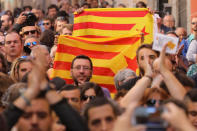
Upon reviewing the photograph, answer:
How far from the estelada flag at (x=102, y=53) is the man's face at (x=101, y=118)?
524cm

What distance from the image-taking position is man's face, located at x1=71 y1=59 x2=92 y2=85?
1173 centimetres

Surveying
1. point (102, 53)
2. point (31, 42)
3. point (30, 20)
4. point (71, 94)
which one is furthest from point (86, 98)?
point (30, 20)

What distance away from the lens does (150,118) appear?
6531mm

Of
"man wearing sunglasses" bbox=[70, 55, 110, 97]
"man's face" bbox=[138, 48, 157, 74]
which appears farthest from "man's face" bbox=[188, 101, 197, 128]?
"man wearing sunglasses" bbox=[70, 55, 110, 97]

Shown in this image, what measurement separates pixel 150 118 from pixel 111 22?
326 inches

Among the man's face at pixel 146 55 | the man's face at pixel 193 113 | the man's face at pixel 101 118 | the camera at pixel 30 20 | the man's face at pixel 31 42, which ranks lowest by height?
the man's face at pixel 193 113

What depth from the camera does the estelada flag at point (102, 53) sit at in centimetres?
1322

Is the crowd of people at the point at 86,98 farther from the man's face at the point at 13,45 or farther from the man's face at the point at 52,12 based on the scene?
the man's face at the point at 52,12

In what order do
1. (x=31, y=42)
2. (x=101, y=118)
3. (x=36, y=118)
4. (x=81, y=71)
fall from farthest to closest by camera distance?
(x=31, y=42), (x=81, y=71), (x=101, y=118), (x=36, y=118)

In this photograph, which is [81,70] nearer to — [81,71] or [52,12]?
[81,71]

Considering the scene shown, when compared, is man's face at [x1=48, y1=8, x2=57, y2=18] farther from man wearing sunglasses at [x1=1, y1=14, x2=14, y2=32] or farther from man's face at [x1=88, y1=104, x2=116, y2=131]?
man's face at [x1=88, y1=104, x2=116, y2=131]

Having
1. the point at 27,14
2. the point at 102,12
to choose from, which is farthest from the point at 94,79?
the point at 27,14

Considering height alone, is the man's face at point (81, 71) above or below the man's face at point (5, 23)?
below

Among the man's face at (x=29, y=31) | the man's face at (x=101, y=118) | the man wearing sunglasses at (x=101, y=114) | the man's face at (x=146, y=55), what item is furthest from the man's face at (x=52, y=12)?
the man's face at (x=101, y=118)
